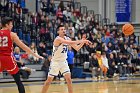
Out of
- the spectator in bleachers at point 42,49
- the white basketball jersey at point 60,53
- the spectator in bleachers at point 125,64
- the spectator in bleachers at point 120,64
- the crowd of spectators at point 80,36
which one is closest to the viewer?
the white basketball jersey at point 60,53

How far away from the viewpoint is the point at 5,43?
8.24 metres

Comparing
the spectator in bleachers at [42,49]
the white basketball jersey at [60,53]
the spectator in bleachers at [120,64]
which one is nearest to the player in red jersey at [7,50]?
the white basketball jersey at [60,53]

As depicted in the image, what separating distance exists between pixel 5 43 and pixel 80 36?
48.5ft

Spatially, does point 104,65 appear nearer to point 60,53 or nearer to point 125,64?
point 125,64

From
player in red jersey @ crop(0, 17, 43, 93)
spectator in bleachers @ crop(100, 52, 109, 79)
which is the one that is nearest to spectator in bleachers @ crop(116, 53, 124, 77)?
spectator in bleachers @ crop(100, 52, 109, 79)

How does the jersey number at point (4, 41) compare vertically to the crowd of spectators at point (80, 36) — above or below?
above

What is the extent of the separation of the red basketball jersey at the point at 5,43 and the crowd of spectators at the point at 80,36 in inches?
461

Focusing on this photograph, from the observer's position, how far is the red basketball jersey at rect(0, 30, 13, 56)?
26.8 feet

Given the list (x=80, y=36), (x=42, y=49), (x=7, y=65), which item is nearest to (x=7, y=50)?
(x=7, y=65)

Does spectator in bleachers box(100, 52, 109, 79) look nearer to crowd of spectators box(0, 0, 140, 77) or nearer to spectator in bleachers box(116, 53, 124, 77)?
crowd of spectators box(0, 0, 140, 77)

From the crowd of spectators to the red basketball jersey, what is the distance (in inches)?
461

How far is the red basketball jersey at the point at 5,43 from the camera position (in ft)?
26.8

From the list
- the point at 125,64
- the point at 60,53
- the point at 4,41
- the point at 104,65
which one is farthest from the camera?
the point at 125,64

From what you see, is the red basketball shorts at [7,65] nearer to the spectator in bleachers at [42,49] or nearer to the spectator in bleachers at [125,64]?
the spectator in bleachers at [42,49]
